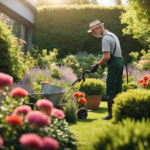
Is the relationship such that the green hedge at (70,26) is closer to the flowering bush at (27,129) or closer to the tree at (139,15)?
the tree at (139,15)

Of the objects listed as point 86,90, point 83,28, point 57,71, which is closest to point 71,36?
point 83,28

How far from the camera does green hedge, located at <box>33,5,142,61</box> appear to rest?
13.3 m

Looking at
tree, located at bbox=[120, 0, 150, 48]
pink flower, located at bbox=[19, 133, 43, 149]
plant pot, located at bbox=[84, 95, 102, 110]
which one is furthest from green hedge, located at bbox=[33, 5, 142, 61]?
pink flower, located at bbox=[19, 133, 43, 149]

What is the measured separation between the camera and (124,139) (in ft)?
5.69

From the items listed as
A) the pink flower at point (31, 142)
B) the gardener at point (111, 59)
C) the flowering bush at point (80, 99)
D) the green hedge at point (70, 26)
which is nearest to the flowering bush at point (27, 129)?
the pink flower at point (31, 142)

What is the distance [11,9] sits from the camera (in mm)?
9766

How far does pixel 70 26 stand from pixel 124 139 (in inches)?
481

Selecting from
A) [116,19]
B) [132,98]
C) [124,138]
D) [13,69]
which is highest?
[116,19]

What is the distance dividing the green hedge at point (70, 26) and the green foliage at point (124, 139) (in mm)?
11461

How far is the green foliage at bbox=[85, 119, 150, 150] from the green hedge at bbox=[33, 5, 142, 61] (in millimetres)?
11461

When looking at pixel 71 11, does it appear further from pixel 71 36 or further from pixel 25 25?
pixel 25 25

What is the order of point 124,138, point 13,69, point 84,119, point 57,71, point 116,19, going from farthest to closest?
point 116,19 < point 57,71 < point 13,69 < point 84,119 < point 124,138

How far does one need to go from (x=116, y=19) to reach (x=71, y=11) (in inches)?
116

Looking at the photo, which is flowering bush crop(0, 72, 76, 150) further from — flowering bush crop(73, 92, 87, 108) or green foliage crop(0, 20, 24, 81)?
green foliage crop(0, 20, 24, 81)
